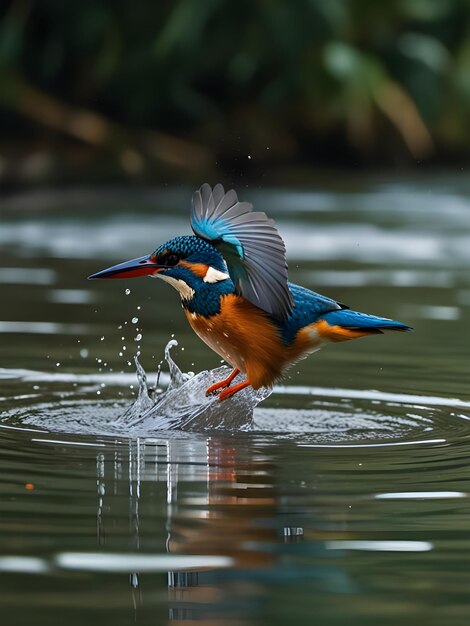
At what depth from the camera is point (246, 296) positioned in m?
5.38

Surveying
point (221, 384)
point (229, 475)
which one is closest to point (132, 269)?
point (221, 384)

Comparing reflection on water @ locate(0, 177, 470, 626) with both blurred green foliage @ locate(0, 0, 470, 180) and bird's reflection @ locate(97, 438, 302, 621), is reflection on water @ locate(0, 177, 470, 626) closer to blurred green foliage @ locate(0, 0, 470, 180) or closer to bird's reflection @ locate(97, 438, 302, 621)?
bird's reflection @ locate(97, 438, 302, 621)

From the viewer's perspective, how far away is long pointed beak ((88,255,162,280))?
5547 mm

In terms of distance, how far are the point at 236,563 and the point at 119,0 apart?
1825 cm

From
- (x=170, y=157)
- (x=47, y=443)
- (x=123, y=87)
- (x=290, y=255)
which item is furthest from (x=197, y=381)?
(x=123, y=87)

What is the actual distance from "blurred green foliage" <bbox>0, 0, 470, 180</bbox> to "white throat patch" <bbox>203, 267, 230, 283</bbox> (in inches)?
556

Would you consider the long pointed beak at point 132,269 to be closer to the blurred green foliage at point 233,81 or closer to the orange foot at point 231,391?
the orange foot at point 231,391

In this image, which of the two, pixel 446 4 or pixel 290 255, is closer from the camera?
pixel 290 255

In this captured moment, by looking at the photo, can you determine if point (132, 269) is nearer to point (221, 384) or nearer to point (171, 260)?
point (171, 260)

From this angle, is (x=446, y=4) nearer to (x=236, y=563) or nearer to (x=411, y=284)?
(x=411, y=284)

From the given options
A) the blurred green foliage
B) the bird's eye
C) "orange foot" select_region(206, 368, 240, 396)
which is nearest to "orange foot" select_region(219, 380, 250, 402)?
"orange foot" select_region(206, 368, 240, 396)

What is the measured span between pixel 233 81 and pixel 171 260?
16.9 m

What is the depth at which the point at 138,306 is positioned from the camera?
9.04 m

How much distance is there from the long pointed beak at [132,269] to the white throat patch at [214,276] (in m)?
0.18
